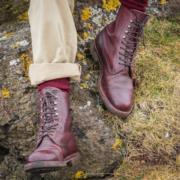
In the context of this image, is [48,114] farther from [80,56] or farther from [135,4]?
[135,4]

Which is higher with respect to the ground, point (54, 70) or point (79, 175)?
point (54, 70)

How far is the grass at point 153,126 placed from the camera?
11.8 feet

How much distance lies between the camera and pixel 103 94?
3686 millimetres

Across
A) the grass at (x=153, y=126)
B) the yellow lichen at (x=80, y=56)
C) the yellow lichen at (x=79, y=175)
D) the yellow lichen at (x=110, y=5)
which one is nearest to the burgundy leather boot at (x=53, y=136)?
the yellow lichen at (x=79, y=175)

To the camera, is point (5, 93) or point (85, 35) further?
point (85, 35)

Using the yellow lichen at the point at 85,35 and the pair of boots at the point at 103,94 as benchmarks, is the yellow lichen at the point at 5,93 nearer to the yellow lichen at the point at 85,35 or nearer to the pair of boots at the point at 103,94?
the pair of boots at the point at 103,94

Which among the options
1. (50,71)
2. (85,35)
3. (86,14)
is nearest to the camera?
A: (50,71)

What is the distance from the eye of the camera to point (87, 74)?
153 inches

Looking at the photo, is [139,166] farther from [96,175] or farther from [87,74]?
[87,74]

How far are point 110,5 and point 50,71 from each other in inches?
→ 49.3

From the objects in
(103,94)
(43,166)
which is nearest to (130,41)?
(103,94)

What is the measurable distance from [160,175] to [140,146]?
0.23m

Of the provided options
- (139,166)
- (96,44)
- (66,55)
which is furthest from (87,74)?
(139,166)

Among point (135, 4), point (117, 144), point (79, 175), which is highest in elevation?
point (135, 4)
